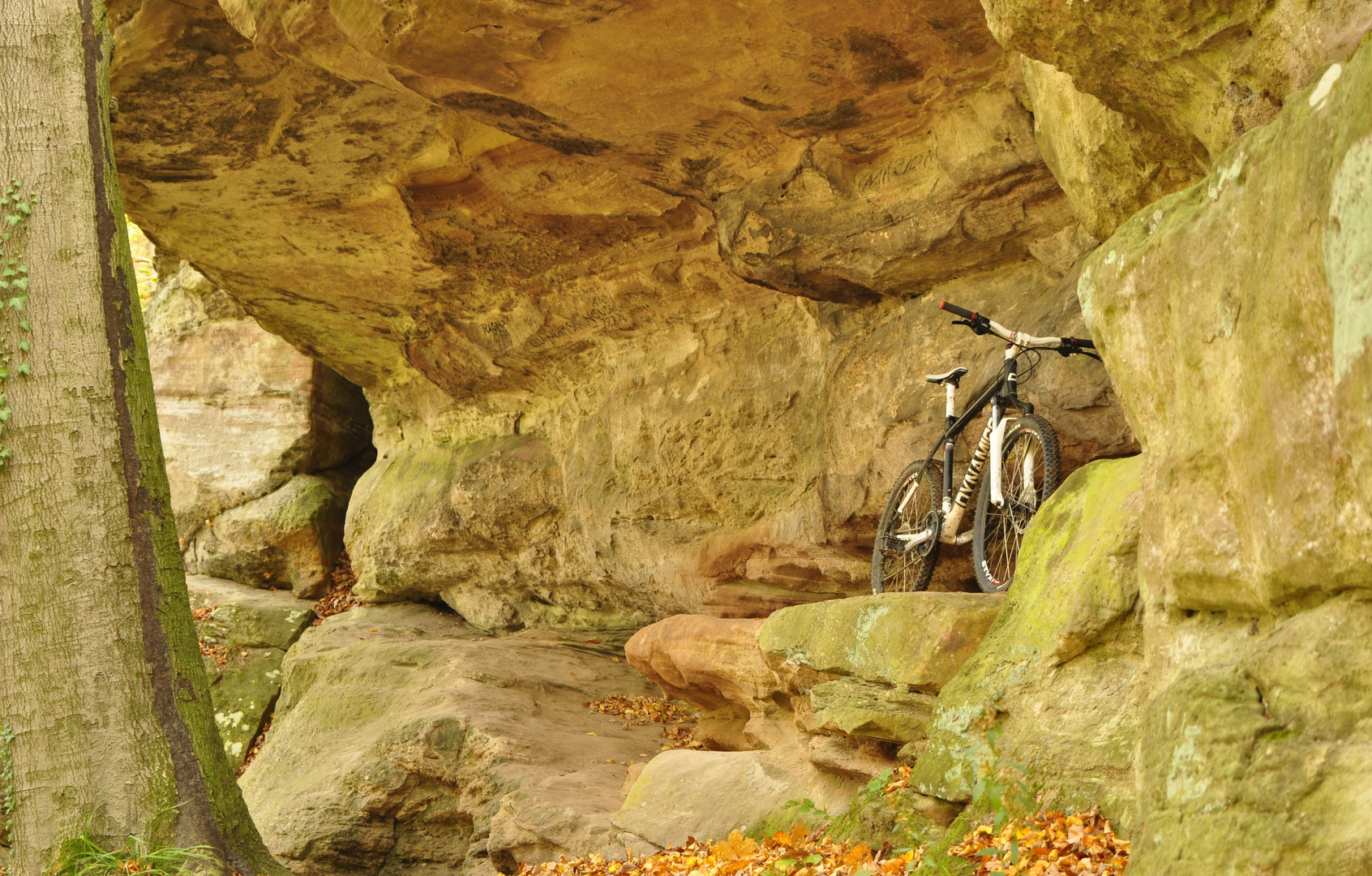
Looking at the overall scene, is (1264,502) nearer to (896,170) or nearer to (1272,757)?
(1272,757)

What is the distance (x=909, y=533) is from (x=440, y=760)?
3.81 m

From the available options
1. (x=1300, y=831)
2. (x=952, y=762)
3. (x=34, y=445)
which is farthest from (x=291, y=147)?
(x=1300, y=831)

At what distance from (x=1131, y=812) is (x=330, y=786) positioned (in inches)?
241

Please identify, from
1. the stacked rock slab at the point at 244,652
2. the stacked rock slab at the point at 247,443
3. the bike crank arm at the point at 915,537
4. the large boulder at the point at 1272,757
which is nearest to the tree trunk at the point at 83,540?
the bike crank arm at the point at 915,537

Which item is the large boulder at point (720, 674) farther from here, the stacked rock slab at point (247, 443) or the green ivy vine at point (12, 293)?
the stacked rock slab at point (247, 443)

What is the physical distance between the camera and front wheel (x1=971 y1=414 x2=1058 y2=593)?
18.1 ft

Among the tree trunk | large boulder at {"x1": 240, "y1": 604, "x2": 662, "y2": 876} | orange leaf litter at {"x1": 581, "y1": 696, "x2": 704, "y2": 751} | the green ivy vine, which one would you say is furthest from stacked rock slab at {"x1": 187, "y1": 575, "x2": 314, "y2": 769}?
the green ivy vine

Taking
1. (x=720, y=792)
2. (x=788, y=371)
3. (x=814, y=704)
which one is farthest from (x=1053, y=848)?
(x=788, y=371)

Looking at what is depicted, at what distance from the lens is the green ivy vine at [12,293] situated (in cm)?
515

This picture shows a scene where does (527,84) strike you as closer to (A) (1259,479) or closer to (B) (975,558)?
(B) (975,558)

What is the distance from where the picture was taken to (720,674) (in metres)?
7.04

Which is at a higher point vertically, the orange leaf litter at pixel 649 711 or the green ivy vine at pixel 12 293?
the green ivy vine at pixel 12 293

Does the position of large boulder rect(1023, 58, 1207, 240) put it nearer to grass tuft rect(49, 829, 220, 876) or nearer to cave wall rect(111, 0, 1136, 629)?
cave wall rect(111, 0, 1136, 629)

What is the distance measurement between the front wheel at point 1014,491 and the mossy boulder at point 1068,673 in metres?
1.07
